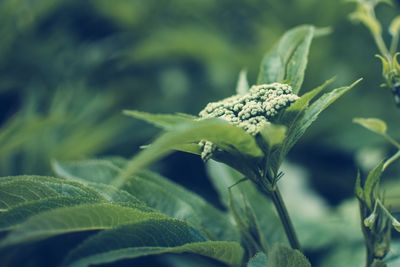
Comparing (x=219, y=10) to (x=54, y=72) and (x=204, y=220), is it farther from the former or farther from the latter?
(x=204, y=220)

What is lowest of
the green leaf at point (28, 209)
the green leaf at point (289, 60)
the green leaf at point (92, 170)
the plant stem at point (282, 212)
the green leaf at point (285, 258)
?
the green leaf at point (285, 258)

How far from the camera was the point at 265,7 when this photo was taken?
9.02 feet

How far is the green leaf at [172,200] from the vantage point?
4.22ft

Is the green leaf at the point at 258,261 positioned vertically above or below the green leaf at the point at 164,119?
below

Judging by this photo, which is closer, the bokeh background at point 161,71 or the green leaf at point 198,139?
the green leaf at point 198,139

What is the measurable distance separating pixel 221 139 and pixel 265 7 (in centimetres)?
191

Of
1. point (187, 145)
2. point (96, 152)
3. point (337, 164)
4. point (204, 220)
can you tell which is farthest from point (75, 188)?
point (337, 164)

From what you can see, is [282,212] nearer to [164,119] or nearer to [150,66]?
[164,119]

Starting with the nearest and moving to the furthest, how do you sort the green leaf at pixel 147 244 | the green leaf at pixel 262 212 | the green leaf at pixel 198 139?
the green leaf at pixel 198 139 → the green leaf at pixel 147 244 → the green leaf at pixel 262 212

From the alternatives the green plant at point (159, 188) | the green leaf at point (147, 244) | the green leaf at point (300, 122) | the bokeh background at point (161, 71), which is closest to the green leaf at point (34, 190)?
the green plant at point (159, 188)

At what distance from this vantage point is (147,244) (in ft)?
3.43

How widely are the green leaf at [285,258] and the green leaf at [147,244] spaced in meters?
0.11

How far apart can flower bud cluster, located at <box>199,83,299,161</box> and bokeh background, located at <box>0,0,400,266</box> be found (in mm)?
1193

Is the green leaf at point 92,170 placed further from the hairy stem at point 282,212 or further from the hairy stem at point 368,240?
the hairy stem at point 368,240
